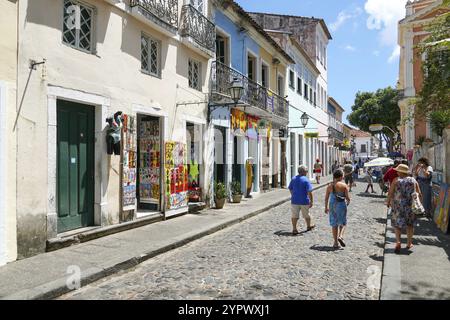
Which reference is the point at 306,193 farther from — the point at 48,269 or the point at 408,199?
the point at 48,269

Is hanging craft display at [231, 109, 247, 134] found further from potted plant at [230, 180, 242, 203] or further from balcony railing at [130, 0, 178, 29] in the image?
balcony railing at [130, 0, 178, 29]

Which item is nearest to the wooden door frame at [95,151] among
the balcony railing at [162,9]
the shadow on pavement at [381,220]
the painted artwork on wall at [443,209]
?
the balcony railing at [162,9]

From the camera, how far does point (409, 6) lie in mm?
30672

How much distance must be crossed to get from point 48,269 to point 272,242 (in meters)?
4.11

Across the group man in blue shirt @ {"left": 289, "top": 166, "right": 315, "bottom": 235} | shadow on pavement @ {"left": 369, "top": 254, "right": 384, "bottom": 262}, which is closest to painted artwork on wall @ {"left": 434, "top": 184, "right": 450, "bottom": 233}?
shadow on pavement @ {"left": 369, "top": 254, "right": 384, "bottom": 262}

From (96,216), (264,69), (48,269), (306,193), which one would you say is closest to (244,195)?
(264,69)

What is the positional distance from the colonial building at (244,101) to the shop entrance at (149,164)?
2986 mm

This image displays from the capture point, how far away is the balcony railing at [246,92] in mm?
13211

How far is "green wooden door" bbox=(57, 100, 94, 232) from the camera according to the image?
24.3 feet

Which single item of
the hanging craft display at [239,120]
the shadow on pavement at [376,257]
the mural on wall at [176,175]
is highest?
the hanging craft display at [239,120]

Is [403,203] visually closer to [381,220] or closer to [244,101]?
[381,220]

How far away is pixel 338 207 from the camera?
25.0ft

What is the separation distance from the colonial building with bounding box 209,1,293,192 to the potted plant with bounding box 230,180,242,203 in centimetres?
26

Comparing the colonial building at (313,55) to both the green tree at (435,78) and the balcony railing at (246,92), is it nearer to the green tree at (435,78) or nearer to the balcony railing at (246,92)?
the balcony railing at (246,92)
